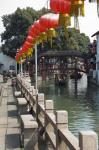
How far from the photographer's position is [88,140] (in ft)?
21.3

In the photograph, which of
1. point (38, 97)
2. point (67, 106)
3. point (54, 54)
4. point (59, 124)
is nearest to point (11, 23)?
point (54, 54)

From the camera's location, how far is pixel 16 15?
80.2 m

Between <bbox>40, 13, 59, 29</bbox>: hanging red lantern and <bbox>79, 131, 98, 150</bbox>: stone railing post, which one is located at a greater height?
<bbox>40, 13, 59, 29</bbox>: hanging red lantern

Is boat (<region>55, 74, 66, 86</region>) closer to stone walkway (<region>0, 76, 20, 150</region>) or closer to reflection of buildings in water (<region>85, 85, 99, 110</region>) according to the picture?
reflection of buildings in water (<region>85, 85, 99, 110</region>)

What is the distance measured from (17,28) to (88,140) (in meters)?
73.6

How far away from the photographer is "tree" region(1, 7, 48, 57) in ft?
257

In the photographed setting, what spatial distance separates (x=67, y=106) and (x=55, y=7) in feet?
72.8

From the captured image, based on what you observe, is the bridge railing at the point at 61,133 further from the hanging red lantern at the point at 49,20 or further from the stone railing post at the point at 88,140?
the hanging red lantern at the point at 49,20

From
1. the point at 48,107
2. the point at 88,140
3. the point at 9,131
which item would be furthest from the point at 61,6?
the point at 9,131

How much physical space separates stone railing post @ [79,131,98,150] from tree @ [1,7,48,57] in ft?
233

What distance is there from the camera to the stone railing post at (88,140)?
6.46 m

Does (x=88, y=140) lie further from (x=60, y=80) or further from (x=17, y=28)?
(x=17, y=28)

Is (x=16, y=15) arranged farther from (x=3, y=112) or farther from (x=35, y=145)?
(x=35, y=145)

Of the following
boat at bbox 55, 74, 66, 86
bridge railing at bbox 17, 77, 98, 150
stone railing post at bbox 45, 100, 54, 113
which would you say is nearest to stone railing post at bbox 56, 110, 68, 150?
bridge railing at bbox 17, 77, 98, 150
